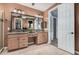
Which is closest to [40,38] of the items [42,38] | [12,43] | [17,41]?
[42,38]

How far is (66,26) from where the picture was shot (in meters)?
2.25

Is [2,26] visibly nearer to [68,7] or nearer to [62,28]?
[62,28]

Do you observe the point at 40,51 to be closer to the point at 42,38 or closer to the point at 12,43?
the point at 42,38

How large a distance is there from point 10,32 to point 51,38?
0.87 m

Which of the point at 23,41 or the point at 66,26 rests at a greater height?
the point at 66,26

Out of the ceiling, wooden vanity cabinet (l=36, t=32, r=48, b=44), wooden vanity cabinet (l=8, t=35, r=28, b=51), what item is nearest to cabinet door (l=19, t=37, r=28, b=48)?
wooden vanity cabinet (l=8, t=35, r=28, b=51)

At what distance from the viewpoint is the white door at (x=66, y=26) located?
2.23 meters

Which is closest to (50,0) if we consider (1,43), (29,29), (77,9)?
(77,9)

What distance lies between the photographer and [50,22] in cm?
233

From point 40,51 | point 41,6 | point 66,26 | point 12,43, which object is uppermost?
point 41,6

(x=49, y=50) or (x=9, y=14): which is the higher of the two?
(x=9, y=14)

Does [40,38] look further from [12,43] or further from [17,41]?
[12,43]

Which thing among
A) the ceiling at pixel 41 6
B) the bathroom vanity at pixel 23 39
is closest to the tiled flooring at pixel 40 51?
the bathroom vanity at pixel 23 39

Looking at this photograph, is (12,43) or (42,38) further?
(42,38)
